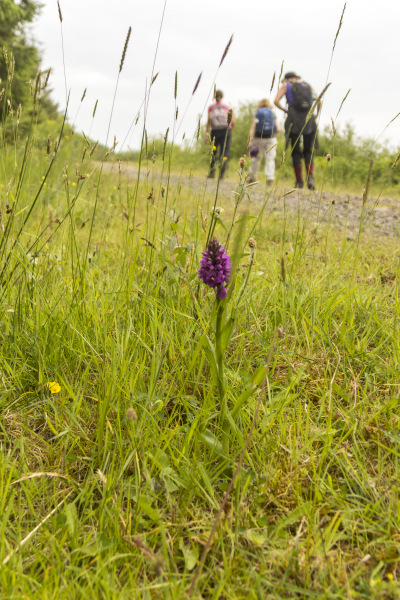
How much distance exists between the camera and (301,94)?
7449mm

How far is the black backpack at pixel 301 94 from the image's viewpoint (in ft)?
24.4

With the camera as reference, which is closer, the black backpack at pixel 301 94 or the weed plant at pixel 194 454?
the weed plant at pixel 194 454

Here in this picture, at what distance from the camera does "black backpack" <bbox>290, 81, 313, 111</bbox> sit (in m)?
Answer: 7.43

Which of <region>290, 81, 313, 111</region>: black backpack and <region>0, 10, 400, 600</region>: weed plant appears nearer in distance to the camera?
<region>0, 10, 400, 600</region>: weed plant

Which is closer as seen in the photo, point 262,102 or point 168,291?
point 168,291

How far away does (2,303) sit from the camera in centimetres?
166

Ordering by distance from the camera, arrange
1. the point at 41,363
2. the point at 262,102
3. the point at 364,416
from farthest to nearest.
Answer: the point at 262,102, the point at 41,363, the point at 364,416

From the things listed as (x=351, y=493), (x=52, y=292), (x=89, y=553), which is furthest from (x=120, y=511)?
(x=52, y=292)

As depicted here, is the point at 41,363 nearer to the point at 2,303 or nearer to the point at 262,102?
the point at 2,303

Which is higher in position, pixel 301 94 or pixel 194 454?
pixel 301 94

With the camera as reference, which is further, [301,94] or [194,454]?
[301,94]

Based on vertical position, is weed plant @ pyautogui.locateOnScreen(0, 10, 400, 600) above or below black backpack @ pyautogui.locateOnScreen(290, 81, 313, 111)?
below

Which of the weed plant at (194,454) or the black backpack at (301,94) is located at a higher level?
the black backpack at (301,94)

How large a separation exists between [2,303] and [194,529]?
1182 mm
